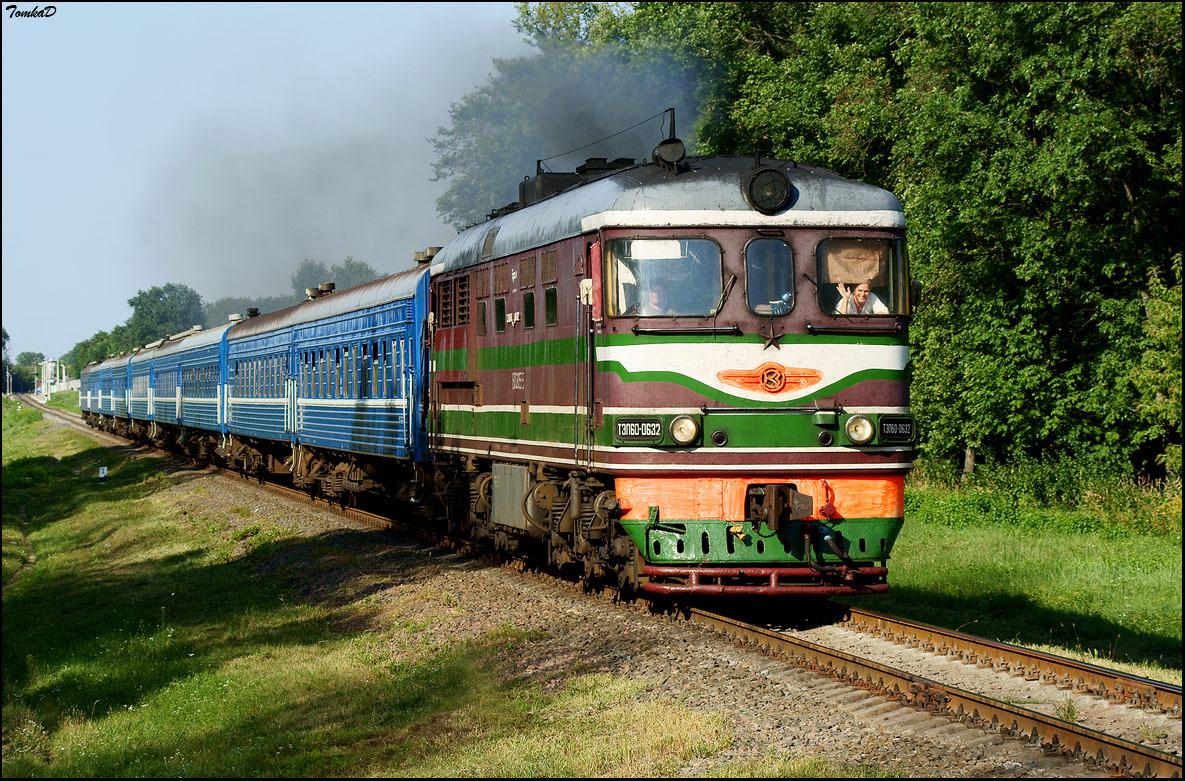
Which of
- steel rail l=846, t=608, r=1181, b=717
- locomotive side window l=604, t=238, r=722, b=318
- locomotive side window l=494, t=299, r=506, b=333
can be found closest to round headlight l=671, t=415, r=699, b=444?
locomotive side window l=604, t=238, r=722, b=318

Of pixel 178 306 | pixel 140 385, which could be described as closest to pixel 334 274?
pixel 178 306

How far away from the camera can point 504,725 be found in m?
8.19

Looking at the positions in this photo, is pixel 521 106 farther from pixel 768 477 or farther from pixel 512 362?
pixel 768 477

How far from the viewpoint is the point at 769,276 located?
10531 mm

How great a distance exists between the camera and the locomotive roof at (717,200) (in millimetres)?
10516

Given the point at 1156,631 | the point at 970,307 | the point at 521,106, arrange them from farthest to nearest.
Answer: the point at 521,106, the point at 970,307, the point at 1156,631

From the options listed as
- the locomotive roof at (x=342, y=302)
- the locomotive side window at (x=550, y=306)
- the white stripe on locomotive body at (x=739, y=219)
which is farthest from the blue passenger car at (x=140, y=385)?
the white stripe on locomotive body at (x=739, y=219)

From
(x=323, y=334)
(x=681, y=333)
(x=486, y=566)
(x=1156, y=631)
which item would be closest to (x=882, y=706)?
(x=681, y=333)

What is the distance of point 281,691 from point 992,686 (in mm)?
5878

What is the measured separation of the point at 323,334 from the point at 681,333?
1536cm

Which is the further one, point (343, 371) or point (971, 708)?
point (343, 371)

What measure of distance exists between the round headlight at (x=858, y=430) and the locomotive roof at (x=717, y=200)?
1.77m

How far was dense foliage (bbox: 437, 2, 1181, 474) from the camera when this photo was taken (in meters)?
19.7

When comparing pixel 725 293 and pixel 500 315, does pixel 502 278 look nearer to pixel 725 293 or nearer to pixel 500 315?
pixel 500 315
